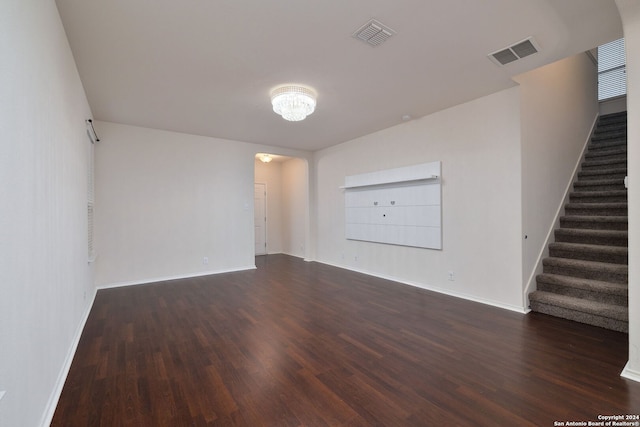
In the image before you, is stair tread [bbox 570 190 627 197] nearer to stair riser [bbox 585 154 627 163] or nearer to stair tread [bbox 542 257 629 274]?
stair riser [bbox 585 154 627 163]

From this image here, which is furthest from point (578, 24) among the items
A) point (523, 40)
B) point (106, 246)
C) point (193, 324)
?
point (106, 246)

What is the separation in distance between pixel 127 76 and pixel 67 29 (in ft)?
2.66

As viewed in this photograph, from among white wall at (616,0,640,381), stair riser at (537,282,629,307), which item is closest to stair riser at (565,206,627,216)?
stair riser at (537,282,629,307)

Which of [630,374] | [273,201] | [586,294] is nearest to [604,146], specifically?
[586,294]

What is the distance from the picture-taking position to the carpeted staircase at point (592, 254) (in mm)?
3111

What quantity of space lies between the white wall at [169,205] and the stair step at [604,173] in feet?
20.5

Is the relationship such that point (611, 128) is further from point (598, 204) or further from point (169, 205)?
point (169, 205)

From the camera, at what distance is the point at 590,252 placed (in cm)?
367

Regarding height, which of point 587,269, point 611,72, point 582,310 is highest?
point 611,72

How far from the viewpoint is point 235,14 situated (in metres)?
2.21

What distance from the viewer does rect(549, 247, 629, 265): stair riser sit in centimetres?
345

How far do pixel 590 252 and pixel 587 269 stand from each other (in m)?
0.32

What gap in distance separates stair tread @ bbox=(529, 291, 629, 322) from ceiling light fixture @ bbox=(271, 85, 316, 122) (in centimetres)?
372

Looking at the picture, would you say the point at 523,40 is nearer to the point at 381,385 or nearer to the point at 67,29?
the point at 381,385
